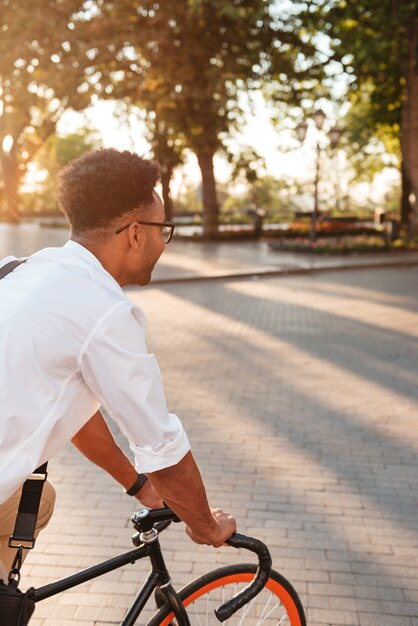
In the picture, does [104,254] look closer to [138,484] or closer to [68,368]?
[68,368]

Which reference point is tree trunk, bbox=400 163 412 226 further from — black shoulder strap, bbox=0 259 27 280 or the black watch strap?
black shoulder strap, bbox=0 259 27 280

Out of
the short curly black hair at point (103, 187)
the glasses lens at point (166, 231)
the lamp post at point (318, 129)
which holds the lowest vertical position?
the glasses lens at point (166, 231)

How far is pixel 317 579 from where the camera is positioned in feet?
11.3

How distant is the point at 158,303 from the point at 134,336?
1101 centimetres

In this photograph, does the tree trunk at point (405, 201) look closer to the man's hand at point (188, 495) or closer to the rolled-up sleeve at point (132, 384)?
the man's hand at point (188, 495)

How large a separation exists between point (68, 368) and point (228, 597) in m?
1.06

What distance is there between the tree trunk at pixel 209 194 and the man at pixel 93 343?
25087 mm

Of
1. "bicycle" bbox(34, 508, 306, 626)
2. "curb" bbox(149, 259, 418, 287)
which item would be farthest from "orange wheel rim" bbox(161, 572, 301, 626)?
"curb" bbox(149, 259, 418, 287)

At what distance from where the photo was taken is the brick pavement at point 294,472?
134 inches

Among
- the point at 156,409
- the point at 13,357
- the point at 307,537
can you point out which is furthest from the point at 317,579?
the point at 13,357

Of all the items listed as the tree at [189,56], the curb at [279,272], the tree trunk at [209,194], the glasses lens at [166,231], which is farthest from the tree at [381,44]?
the glasses lens at [166,231]

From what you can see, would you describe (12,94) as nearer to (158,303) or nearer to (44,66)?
(44,66)

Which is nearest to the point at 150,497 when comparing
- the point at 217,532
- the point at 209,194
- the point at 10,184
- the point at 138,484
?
the point at 138,484

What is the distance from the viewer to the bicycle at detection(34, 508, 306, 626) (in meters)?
1.97
